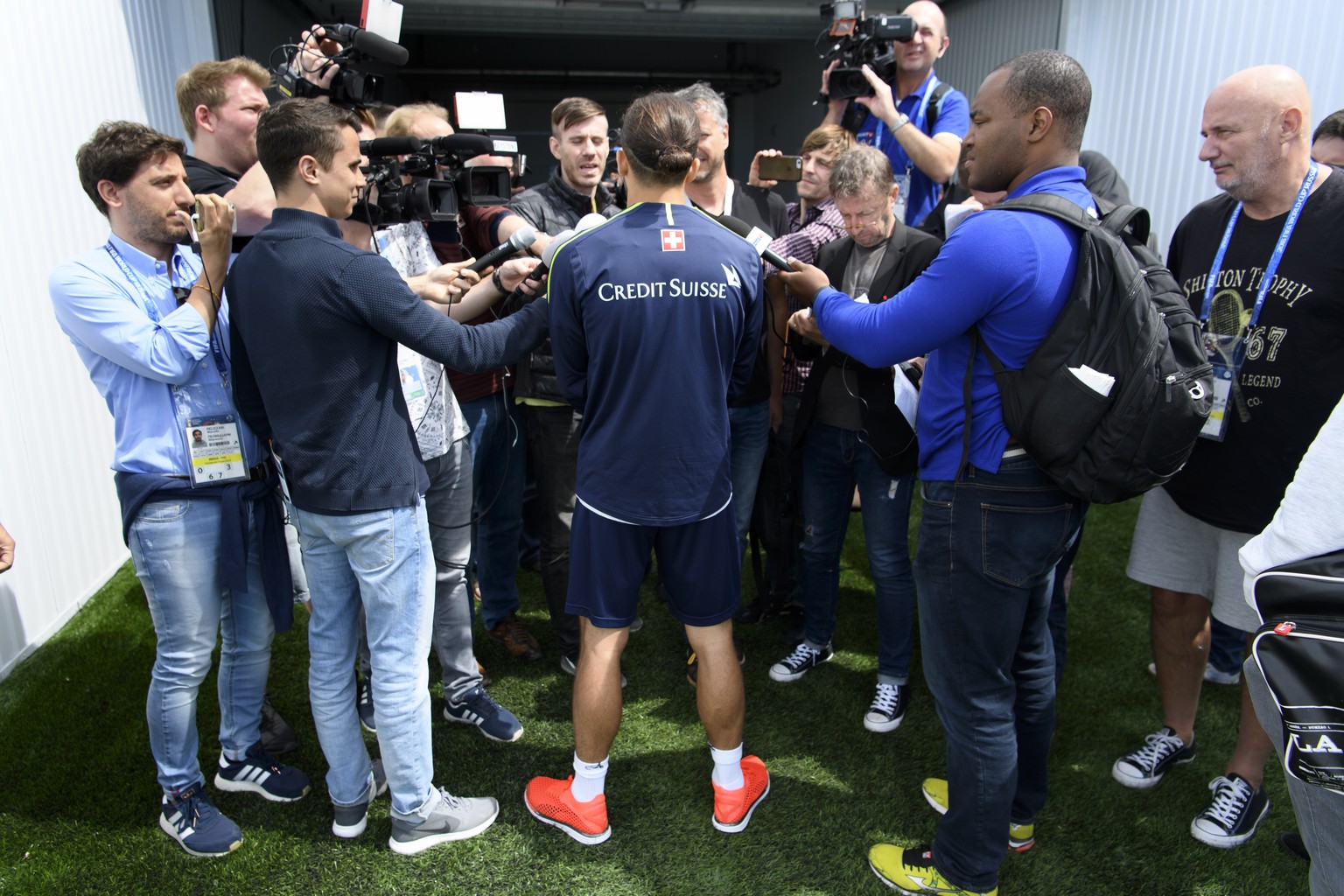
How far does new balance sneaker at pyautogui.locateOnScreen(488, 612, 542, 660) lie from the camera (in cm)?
343

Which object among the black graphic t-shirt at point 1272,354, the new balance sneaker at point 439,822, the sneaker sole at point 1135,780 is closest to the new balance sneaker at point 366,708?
the new balance sneaker at point 439,822

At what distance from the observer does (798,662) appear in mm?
3299

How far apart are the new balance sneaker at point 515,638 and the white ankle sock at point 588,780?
1006mm

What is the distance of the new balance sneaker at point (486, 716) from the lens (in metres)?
2.92

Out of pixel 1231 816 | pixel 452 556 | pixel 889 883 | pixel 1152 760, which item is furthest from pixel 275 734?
pixel 1231 816

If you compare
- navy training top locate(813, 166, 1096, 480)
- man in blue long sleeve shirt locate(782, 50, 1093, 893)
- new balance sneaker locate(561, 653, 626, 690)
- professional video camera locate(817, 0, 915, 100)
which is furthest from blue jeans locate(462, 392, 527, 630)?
professional video camera locate(817, 0, 915, 100)

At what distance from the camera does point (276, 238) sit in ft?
6.55

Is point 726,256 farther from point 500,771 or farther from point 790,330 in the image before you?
point 500,771

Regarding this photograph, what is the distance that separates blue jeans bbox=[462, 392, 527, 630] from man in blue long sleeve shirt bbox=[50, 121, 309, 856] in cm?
82

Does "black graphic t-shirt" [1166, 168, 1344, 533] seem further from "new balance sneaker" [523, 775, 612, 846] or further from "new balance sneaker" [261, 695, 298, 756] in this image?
"new balance sneaker" [261, 695, 298, 756]

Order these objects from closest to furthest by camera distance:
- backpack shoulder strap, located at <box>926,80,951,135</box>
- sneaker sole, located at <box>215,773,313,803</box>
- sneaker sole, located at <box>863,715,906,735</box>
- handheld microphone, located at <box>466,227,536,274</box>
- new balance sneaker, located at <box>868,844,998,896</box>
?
new balance sneaker, located at <box>868,844,998,896</box>, handheld microphone, located at <box>466,227,536,274</box>, sneaker sole, located at <box>215,773,313,803</box>, sneaker sole, located at <box>863,715,906,735</box>, backpack shoulder strap, located at <box>926,80,951,135</box>

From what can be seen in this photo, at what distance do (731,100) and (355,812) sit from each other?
1460cm

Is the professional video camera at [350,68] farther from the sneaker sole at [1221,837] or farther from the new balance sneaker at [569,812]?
the sneaker sole at [1221,837]

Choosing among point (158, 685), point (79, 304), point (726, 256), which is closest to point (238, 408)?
point (79, 304)
